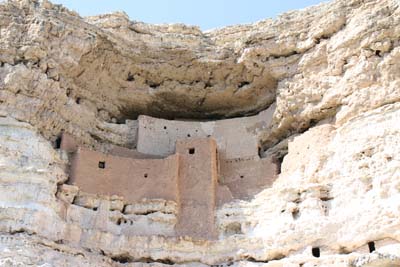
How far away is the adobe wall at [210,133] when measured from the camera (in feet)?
57.9

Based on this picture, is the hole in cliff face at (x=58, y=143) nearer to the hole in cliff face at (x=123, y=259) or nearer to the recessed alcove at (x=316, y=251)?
the hole in cliff face at (x=123, y=259)

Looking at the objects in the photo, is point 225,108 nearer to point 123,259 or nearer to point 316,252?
point 123,259

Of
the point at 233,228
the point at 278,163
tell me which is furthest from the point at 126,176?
the point at 278,163

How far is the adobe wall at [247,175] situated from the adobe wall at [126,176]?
1.38 meters

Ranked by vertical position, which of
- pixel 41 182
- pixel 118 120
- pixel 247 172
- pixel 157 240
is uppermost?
pixel 118 120

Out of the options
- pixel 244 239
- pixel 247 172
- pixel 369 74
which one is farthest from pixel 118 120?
pixel 369 74

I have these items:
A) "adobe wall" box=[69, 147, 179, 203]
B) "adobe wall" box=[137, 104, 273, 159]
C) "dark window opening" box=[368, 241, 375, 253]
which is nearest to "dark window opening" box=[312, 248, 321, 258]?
"dark window opening" box=[368, 241, 375, 253]

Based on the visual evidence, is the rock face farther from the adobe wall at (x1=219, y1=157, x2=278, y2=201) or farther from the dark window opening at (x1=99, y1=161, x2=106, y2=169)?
the dark window opening at (x1=99, y1=161, x2=106, y2=169)

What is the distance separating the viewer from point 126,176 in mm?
16156

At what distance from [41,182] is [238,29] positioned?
23.9ft

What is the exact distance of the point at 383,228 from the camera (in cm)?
1341

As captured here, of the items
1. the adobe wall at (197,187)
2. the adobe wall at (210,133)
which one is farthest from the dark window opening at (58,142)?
the adobe wall at (197,187)

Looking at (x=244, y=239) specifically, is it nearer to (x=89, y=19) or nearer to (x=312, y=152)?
(x=312, y=152)

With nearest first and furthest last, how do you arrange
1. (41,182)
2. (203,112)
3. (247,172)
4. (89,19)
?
(41,182) → (247,172) → (89,19) → (203,112)
